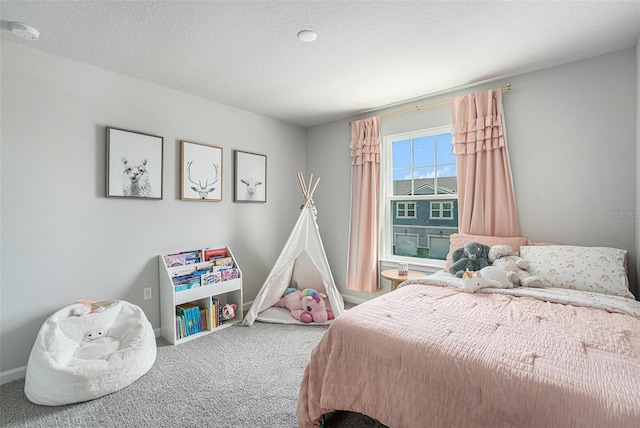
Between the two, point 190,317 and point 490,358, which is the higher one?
point 490,358

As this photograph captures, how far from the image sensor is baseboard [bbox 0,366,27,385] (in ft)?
6.95

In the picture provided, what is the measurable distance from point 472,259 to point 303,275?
204 centimetres

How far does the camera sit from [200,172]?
3.19 meters

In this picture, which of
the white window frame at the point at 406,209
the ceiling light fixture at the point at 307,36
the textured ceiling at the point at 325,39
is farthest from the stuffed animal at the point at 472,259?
the ceiling light fixture at the point at 307,36

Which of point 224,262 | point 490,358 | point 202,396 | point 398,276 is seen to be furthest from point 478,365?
point 224,262

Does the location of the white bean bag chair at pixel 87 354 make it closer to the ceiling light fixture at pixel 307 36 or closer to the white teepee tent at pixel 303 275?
the white teepee tent at pixel 303 275

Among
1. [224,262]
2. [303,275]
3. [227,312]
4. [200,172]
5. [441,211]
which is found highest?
[200,172]

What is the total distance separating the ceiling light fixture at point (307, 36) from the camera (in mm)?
2020

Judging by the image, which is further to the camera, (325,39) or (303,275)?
(303,275)

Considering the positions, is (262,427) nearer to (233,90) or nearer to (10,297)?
(10,297)

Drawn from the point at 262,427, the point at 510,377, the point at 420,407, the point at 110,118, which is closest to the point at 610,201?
the point at 510,377

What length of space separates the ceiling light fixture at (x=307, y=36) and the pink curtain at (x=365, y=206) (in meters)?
1.66

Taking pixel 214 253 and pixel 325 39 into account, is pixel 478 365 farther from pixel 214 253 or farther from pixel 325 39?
pixel 214 253

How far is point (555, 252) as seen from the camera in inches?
87.9
